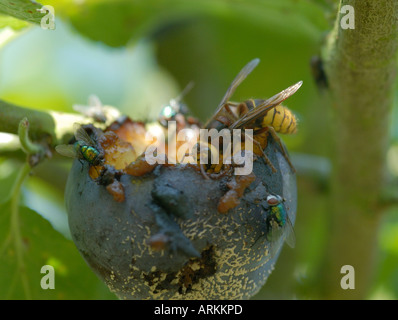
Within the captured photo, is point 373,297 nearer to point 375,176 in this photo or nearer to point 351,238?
point 351,238

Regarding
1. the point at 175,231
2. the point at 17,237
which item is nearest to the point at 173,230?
the point at 175,231

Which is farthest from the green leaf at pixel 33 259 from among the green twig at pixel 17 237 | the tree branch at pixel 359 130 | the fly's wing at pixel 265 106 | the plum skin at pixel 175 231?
the tree branch at pixel 359 130

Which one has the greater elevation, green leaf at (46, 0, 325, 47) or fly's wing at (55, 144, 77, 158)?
green leaf at (46, 0, 325, 47)

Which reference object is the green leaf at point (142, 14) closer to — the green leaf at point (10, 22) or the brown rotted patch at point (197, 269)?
the green leaf at point (10, 22)

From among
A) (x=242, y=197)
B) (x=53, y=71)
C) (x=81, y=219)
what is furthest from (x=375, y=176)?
(x=53, y=71)

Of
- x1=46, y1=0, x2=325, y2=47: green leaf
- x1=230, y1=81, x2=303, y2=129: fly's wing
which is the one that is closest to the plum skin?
x1=230, y1=81, x2=303, y2=129: fly's wing

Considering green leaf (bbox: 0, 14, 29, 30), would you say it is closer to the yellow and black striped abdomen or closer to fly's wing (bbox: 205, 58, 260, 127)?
fly's wing (bbox: 205, 58, 260, 127)
